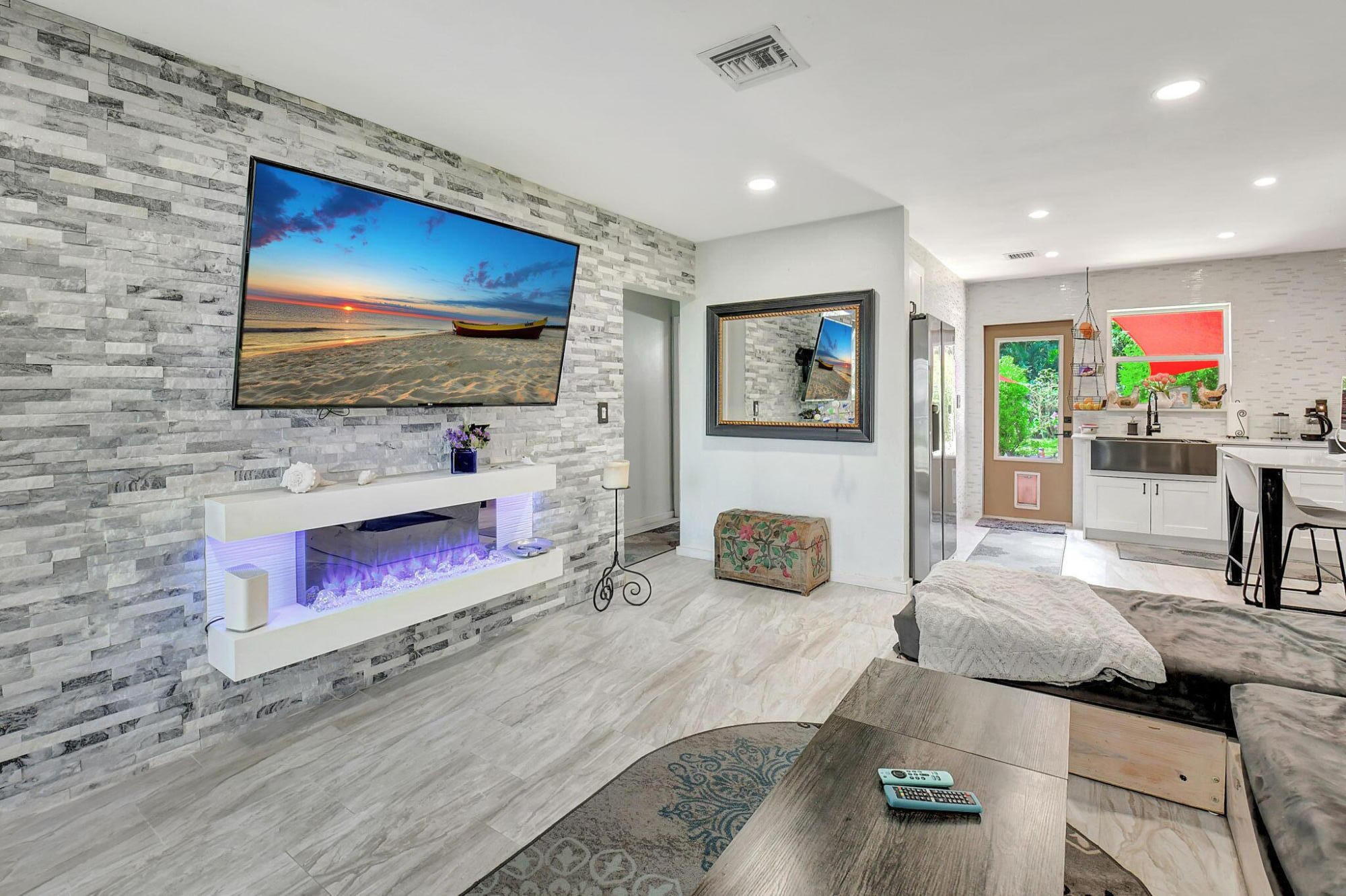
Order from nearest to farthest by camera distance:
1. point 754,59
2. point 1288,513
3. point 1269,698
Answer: point 1269,698
point 754,59
point 1288,513

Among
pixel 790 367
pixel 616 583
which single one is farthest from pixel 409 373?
pixel 790 367

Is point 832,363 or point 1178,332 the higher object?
point 1178,332

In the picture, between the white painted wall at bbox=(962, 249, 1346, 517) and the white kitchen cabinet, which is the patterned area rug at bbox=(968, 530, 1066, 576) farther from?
the white painted wall at bbox=(962, 249, 1346, 517)

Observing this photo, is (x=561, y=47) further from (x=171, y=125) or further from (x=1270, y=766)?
(x=1270, y=766)

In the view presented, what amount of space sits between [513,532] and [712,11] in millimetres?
2716

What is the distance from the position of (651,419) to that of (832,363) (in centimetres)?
245

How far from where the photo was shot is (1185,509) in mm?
5719

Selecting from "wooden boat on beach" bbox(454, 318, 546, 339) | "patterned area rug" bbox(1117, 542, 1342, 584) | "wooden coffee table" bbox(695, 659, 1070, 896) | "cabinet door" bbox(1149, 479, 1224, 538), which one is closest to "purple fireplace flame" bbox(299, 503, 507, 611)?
"wooden boat on beach" bbox(454, 318, 546, 339)

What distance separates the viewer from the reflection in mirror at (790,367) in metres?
4.59

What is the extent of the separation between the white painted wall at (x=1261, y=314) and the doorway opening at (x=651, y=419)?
4.24 metres

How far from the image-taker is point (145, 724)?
235 cm

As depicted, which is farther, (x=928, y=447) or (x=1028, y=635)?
(x=928, y=447)

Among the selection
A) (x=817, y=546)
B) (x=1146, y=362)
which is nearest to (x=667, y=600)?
(x=817, y=546)

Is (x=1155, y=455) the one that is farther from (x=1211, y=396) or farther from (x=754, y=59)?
(x=754, y=59)
